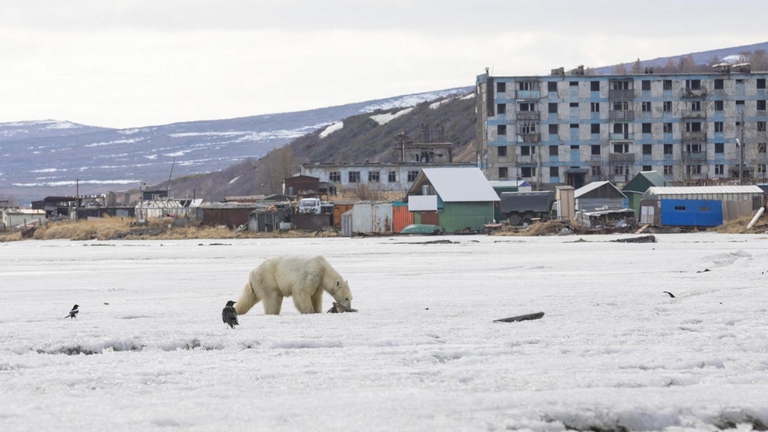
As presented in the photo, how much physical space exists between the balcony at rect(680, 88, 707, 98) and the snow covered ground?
291ft

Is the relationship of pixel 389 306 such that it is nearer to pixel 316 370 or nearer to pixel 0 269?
pixel 316 370

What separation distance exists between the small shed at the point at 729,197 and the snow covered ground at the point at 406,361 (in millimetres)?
41137

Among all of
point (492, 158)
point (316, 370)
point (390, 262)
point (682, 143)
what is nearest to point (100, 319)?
point (316, 370)

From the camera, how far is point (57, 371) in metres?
8.70

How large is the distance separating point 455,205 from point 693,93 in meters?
51.8

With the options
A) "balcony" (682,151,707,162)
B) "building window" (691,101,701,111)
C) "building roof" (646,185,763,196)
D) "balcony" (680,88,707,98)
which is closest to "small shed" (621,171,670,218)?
"building roof" (646,185,763,196)

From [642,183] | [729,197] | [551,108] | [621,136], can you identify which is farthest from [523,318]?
[621,136]

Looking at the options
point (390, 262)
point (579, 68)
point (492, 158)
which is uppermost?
point (579, 68)

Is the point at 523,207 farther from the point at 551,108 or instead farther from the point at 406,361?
the point at 406,361

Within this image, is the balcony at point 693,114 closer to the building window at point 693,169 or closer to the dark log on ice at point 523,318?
the building window at point 693,169

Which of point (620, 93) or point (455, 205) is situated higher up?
point (620, 93)

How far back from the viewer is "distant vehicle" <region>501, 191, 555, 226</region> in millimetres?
62531

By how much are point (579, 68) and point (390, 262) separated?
78547 millimetres

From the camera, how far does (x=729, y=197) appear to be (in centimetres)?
5931
